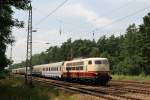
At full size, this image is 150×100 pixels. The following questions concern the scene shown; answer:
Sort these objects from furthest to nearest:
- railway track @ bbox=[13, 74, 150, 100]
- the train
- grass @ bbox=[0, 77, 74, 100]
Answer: the train, grass @ bbox=[0, 77, 74, 100], railway track @ bbox=[13, 74, 150, 100]

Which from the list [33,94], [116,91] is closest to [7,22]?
[33,94]

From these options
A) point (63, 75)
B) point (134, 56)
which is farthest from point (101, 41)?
point (63, 75)

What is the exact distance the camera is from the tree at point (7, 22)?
28.8m

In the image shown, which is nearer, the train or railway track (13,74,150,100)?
railway track (13,74,150,100)

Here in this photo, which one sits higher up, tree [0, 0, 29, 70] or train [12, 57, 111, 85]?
tree [0, 0, 29, 70]

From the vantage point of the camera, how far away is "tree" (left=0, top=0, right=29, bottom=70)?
28781mm

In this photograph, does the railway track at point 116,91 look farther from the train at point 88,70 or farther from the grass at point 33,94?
the train at point 88,70

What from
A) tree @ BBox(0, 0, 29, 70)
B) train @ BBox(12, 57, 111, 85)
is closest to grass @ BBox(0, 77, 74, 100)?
tree @ BBox(0, 0, 29, 70)

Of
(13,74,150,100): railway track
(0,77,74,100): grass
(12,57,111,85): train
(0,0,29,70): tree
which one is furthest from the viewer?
(12,57,111,85): train

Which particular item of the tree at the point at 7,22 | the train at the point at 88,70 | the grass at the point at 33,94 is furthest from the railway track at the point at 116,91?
the tree at the point at 7,22

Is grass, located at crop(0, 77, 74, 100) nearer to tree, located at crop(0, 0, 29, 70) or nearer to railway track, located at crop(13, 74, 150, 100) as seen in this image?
railway track, located at crop(13, 74, 150, 100)

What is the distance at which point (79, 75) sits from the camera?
1634 inches

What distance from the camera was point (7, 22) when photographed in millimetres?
31031

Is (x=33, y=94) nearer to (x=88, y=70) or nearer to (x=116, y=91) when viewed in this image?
(x=116, y=91)
